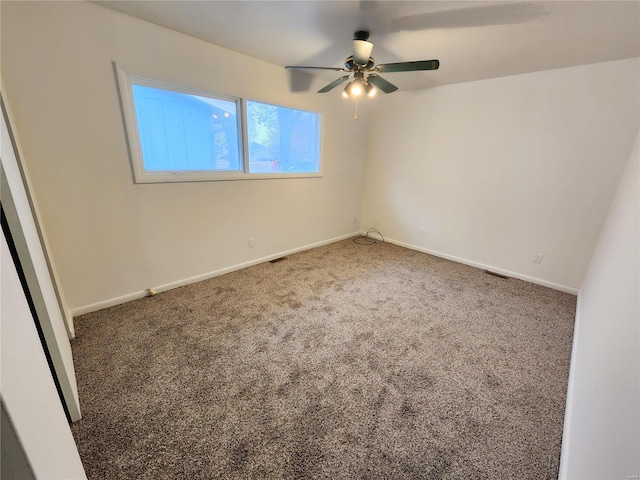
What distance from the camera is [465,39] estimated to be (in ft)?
6.93

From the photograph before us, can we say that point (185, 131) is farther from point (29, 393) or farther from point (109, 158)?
point (29, 393)

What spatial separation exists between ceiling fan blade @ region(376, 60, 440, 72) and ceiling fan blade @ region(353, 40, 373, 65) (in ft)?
0.49

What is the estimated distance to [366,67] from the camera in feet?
7.02

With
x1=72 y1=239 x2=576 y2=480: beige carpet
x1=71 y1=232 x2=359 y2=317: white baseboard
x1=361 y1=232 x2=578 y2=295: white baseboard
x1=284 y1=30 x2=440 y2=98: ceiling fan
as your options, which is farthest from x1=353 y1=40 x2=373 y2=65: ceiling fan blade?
x1=361 y1=232 x2=578 y2=295: white baseboard

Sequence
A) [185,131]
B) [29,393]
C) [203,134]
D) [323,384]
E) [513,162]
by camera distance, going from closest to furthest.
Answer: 1. [29,393]
2. [323,384]
3. [185,131]
4. [203,134]
5. [513,162]

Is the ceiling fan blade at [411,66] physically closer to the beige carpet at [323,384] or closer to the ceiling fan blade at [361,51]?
the ceiling fan blade at [361,51]

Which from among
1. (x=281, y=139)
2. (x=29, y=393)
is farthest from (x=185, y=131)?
(x=29, y=393)

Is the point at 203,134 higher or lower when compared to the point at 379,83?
lower

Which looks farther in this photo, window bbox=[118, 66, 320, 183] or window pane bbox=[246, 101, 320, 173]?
window pane bbox=[246, 101, 320, 173]

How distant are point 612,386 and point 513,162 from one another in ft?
9.29

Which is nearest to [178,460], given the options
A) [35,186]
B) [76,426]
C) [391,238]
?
[76,426]

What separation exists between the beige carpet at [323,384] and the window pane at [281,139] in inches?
60.6

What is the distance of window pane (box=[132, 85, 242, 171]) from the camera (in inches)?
89.6

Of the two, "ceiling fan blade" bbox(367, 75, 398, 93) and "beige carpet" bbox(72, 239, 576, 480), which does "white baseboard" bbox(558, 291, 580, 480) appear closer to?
"beige carpet" bbox(72, 239, 576, 480)
